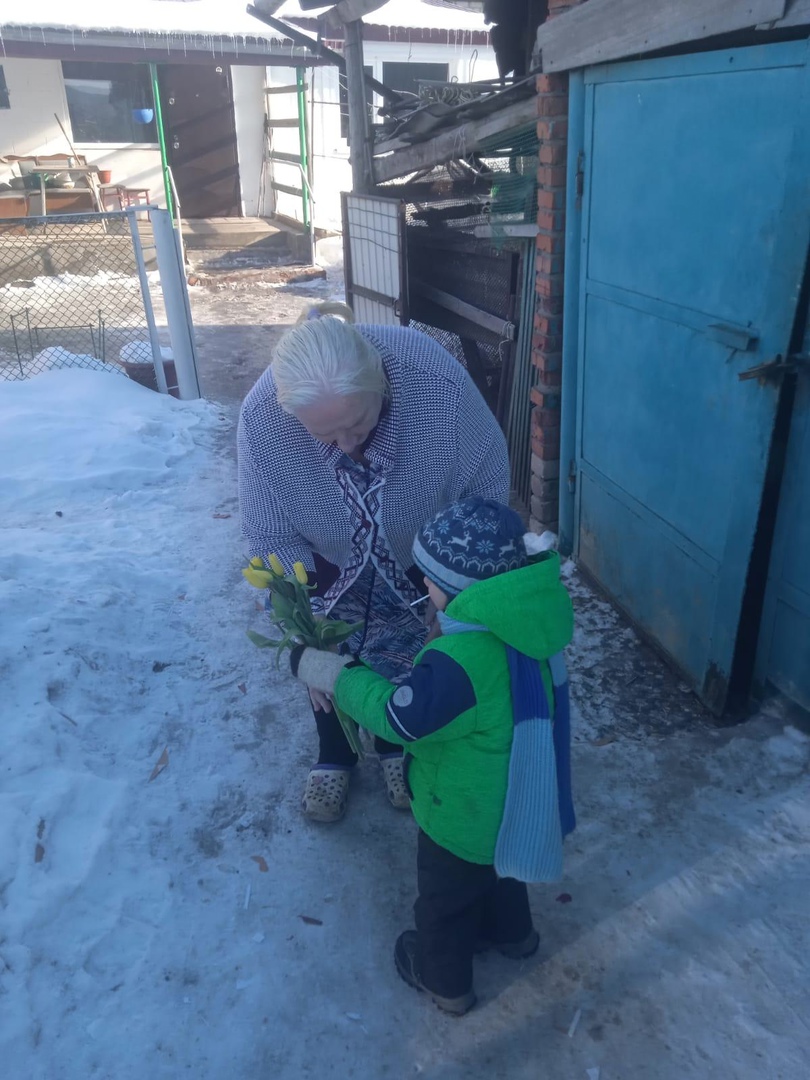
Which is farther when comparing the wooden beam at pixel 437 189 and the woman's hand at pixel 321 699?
the wooden beam at pixel 437 189

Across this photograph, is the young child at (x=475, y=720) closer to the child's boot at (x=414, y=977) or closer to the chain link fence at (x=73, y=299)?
the child's boot at (x=414, y=977)

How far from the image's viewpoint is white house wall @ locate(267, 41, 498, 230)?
45.6 feet

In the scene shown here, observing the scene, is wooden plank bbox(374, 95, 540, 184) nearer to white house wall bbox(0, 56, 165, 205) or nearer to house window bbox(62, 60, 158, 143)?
white house wall bbox(0, 56, 165, 205)

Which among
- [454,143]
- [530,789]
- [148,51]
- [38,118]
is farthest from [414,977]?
[38,118]

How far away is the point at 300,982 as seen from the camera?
2.29m

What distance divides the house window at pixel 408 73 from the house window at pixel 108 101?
4.18 meters

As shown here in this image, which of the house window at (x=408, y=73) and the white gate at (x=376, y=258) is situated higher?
the house window at (x=408, y=73)

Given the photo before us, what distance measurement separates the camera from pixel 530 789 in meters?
1.91

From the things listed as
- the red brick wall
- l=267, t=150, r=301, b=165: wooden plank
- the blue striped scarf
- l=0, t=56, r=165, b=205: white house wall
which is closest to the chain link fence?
l=0, t=56, r=165, b=205: white house wall

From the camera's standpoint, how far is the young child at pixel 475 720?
1799 mm

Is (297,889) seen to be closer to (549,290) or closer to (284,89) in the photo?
(549,290)

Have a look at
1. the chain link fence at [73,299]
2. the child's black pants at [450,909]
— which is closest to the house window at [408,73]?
the chain link fence at [73,299]

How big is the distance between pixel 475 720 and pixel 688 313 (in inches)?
74.9

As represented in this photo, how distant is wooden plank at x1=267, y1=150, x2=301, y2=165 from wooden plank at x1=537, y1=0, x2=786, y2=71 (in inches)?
412
